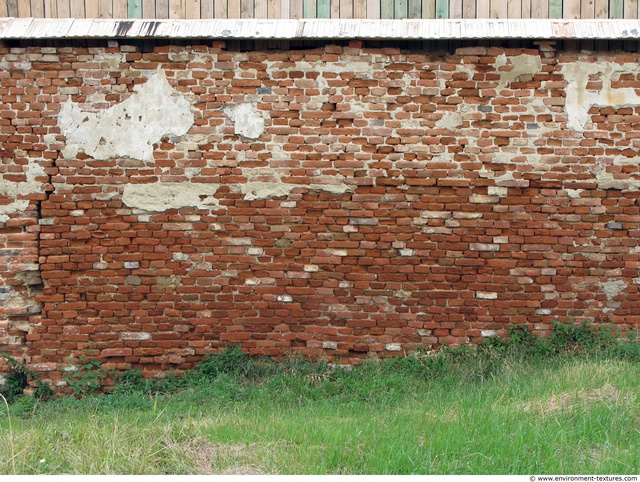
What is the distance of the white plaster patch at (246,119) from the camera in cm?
586

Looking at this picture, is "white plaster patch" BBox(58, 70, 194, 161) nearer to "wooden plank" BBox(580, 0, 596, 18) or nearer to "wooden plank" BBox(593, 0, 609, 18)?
"wooden plank" BBox(580, 0, 596, 18)

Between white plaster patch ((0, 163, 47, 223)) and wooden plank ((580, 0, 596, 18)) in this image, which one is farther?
white plaster patch ((0, 163, 47, 223))

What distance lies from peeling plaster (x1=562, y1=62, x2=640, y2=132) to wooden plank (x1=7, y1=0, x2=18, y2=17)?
5421 millimetres

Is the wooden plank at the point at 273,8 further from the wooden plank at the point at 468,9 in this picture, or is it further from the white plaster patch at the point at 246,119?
the wooden plank at the point at 468,9

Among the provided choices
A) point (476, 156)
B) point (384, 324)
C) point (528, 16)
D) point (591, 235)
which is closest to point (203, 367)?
point (384, 324)

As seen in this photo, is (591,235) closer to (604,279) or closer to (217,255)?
(604,279)

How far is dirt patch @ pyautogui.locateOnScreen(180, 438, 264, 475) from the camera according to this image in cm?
355

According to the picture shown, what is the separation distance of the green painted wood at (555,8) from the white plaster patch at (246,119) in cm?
300

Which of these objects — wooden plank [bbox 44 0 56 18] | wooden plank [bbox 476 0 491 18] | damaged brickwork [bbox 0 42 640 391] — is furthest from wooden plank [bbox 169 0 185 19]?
wooden plank [bbox 476 0 491 18]

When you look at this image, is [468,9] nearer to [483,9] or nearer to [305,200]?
[483,9]

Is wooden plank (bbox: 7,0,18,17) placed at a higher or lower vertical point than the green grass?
A: higher

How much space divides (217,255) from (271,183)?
0.90 meters

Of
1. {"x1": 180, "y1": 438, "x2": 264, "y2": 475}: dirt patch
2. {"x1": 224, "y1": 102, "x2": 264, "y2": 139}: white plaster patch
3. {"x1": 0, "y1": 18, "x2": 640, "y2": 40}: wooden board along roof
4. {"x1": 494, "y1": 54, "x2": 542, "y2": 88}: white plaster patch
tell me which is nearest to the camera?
{"x1": 180, "y1": 438, "x2": 264, "y2": 475}: dirt patch

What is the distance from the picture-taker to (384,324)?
593 cm
